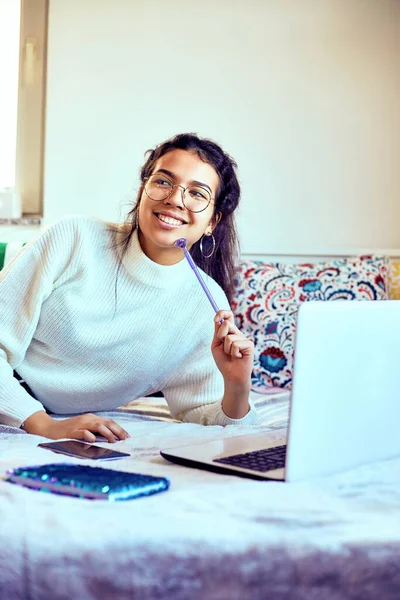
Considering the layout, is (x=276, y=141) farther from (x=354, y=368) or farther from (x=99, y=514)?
(x=99, y=514)

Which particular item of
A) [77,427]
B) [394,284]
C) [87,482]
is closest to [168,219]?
[77,427]

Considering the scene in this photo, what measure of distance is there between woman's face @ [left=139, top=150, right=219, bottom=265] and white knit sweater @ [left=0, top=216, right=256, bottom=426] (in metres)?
0.03

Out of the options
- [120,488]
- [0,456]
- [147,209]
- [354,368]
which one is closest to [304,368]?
[354,368]

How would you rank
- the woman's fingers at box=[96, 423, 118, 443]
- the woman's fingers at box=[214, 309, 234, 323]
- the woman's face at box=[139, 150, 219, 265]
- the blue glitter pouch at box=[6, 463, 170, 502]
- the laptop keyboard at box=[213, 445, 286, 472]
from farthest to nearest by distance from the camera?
the woman's face at box=[139, 150, 219, 265] → the woman's fingers at box=[214, 309, 234, 323] → the woman's fingers at box=[96, 423, 118, 443] → the laptop keyboard at box=[213, 445, 286, 472] → the blue glitter pouch at box=[6, 463, 170, 502]

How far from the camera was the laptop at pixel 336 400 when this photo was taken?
2.49ft

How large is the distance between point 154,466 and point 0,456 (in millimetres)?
182

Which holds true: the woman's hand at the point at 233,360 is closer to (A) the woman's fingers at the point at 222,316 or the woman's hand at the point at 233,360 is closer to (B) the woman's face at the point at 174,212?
(A) the woman's fingers at the point at 222,316

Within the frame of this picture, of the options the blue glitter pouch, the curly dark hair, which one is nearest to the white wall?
the curly dark hair

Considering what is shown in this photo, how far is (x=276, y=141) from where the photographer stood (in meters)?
2.75

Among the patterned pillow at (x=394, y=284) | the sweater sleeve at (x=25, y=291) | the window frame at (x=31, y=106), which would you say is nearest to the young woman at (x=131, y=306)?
the sweater sleeve at (x=25, y=291)

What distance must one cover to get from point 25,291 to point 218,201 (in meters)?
0.49

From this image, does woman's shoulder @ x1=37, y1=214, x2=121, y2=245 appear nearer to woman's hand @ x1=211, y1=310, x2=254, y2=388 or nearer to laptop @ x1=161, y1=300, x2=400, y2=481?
woman's hand @ x1=211, y1=310, x2=254, y2=388

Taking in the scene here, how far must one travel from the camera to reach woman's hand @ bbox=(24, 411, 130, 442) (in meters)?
1.13

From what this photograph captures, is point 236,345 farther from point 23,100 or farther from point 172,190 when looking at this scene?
point 23,100
